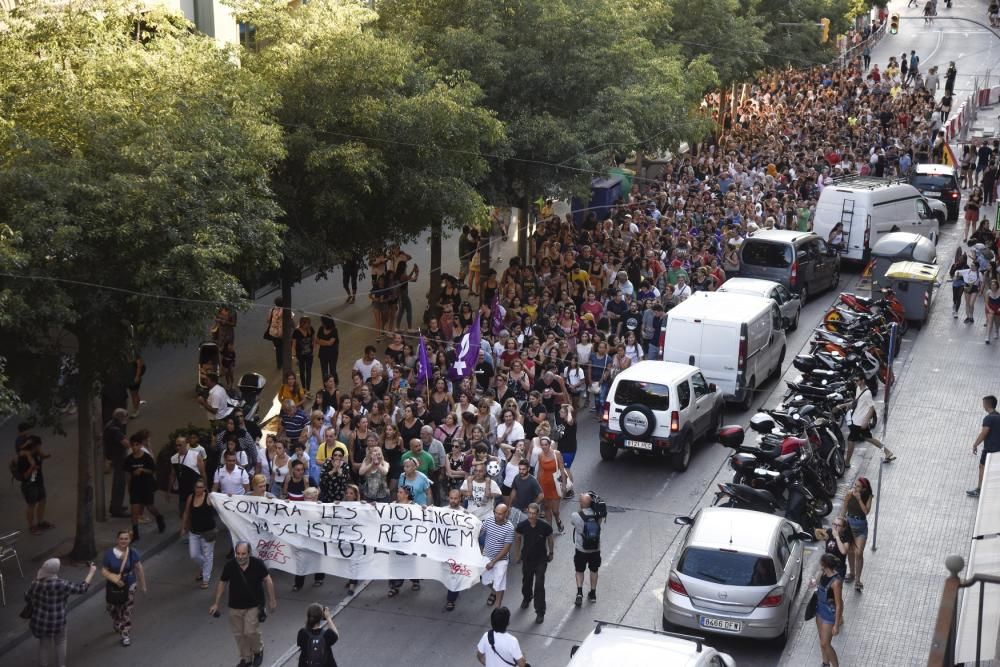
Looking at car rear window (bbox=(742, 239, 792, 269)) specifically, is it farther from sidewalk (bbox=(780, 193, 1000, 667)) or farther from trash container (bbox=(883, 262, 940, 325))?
sidewalk (bbox=(780, 193, 1000, 667))

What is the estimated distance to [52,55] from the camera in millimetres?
18438

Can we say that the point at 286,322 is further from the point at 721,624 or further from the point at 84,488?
the point at 721,624

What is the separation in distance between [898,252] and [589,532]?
1775cm

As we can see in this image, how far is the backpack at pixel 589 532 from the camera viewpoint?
16375mm

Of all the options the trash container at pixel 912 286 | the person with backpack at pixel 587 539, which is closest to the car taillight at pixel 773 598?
the person with backpack at pixel 587 539

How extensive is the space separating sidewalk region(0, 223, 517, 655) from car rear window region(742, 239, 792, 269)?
6.87m

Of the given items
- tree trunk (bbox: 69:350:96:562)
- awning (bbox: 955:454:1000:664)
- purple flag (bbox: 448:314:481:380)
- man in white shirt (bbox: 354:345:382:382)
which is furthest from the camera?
man in white shirt (bbox: 354:345:382:382)

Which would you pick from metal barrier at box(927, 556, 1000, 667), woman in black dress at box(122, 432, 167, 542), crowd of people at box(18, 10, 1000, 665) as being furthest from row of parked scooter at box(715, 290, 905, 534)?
metal barrier at box(927, 556, 1000, 667)

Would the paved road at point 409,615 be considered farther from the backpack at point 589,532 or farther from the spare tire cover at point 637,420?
the spare tire cover at point 637,420

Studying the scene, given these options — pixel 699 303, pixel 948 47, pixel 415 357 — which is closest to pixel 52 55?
pixel 415 357

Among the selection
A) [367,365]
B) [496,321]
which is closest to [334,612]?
[367,365]

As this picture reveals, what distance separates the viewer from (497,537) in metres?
16.1

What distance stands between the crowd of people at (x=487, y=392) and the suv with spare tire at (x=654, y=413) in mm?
865

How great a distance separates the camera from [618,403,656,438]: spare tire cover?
21078 mm
